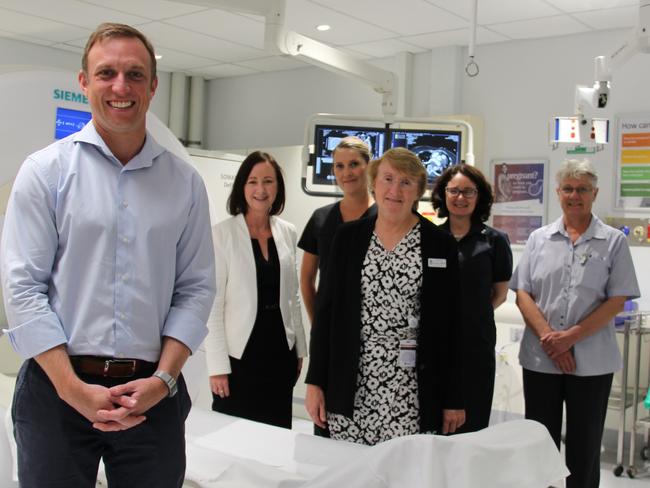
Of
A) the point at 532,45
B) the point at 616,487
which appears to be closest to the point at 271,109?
the point at 532,45

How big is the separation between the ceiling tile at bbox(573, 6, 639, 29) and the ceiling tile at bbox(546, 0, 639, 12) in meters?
0.08

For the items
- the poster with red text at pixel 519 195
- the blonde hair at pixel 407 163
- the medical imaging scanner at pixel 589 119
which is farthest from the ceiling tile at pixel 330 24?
the blonde hair at pixel 407 163

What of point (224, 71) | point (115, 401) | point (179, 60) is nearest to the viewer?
point (115, 401)

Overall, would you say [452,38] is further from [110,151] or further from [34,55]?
[110,151]

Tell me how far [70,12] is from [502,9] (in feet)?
9.24

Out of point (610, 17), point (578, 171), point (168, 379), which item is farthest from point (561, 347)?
point (610, 17)

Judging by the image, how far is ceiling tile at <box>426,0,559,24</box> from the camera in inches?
167

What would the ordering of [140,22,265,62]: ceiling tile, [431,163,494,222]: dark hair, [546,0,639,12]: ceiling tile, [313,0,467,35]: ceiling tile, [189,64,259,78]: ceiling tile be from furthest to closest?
[189,64,259,78]: ceiling tile → [140,22,265,62]: ceiling tile → [313,0,467,35]: ceiling tile → [546,0,639,12]: ceiling tile → [431,163,494,222]: dark hair

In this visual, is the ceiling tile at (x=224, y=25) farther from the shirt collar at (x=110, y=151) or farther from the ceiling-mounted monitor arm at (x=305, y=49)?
the shirt collar at (x=110, y=151)

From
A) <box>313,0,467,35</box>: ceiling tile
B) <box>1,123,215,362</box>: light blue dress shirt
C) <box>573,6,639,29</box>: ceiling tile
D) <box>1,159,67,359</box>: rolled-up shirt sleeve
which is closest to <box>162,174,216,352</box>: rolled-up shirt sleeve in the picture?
<box>1,123,215,362</box>: light blue dress shirt

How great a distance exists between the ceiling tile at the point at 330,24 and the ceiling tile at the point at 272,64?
0.76 meters

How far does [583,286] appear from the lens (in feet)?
9.05

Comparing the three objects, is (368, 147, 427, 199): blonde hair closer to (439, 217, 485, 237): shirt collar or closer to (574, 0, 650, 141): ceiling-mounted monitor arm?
(439, 217, 485, 237): shirt collar

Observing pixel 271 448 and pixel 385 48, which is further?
pixel 385 48
